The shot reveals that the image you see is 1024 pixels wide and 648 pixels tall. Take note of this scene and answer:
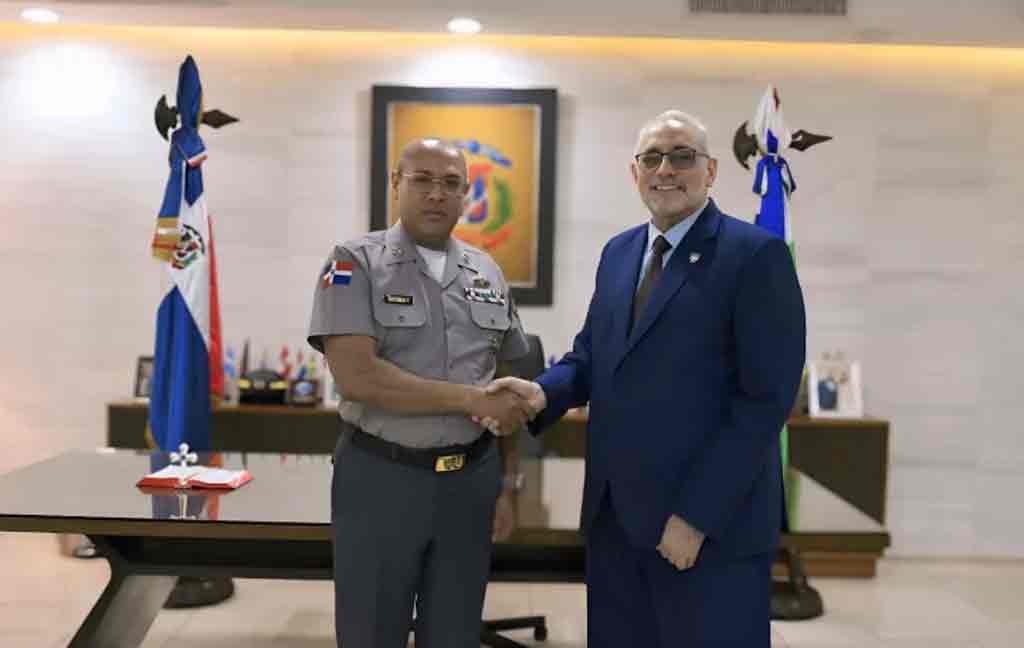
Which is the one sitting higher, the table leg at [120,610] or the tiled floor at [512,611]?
the table leg at [120,610]

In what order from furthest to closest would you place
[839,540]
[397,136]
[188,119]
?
1. [397,136]
2. [188,119]
3. [839,540]

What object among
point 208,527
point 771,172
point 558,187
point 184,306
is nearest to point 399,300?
point 208,527

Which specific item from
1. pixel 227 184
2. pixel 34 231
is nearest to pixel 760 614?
pixel 227 184

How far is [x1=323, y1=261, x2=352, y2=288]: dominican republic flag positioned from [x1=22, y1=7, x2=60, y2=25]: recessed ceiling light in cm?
338

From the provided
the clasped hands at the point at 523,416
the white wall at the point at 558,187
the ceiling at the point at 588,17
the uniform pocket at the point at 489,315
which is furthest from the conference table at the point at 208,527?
the ceiling at the point at 588,17

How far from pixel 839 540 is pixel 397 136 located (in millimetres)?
3294

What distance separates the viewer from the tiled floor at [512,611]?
12.2 ft

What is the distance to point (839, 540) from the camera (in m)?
2.51

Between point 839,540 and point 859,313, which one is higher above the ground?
point 859,313

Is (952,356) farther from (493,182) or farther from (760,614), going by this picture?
(760,614)

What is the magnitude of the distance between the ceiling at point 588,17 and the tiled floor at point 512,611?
2744mm

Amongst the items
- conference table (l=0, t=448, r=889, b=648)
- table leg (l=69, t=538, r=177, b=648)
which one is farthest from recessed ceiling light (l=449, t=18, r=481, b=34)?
table leg (l=69, t=538, r=177, b=648)

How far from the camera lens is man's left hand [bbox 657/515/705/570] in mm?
1959

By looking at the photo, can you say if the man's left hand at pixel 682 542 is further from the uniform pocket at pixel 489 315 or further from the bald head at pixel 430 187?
the bald head at pixel 430 187
